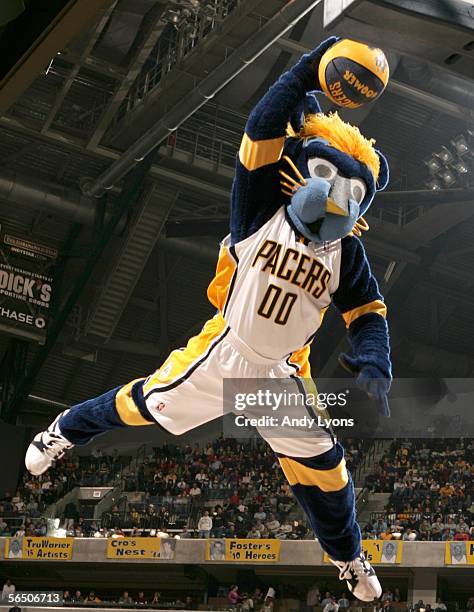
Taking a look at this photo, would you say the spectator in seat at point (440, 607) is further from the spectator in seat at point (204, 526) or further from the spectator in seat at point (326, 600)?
the spectator in seat at point (204, 526)

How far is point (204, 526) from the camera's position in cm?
1941

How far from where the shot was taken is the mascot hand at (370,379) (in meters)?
5.12

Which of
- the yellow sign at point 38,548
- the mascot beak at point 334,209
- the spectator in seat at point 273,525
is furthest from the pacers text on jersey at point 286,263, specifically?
the yellow sign at point 38,548

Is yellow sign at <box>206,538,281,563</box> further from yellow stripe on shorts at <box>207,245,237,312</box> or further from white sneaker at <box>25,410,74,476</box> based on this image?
yellow stripe on shorts at <box>207,245,237,312</box>

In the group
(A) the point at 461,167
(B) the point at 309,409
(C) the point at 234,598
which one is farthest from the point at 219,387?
(A) the point at 461,167

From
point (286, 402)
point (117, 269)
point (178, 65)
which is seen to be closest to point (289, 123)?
point (286, 402)

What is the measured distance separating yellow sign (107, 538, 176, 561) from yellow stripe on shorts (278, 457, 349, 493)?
1440 centimetres

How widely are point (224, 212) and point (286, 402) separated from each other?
1727cm

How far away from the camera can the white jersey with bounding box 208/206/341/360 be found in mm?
5293

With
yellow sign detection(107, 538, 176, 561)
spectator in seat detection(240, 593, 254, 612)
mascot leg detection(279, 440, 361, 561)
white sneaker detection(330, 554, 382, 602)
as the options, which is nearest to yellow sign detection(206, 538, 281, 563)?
spectator in seat detection(240, 593, 254, 612)

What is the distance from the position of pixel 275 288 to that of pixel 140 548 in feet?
49.7

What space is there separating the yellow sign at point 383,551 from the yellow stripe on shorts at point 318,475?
42.5 feet

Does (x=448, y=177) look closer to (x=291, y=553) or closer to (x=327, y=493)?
(x=291, y=553)

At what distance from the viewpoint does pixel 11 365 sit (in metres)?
24.0
